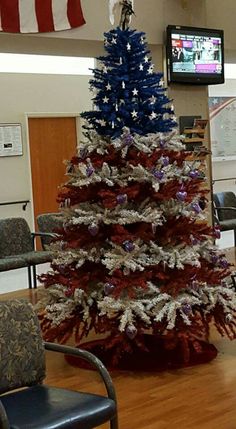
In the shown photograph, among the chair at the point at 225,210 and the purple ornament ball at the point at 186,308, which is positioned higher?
the chair at the point at 225,210

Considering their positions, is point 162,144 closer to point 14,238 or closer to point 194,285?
point 194,285

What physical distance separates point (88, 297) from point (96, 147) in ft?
3.26

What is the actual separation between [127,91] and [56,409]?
2516mm

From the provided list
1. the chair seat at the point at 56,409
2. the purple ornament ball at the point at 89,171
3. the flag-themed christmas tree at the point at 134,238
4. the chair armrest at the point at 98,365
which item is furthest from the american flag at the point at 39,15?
the chair seat at the point at 56,409

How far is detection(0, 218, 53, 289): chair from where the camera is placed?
6797 mm

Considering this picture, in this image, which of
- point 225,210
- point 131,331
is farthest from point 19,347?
point 225,210

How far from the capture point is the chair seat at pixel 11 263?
21.4 ft

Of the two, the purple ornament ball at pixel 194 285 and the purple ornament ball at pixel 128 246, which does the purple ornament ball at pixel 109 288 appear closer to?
the purple ornament ball at pixel 128 246

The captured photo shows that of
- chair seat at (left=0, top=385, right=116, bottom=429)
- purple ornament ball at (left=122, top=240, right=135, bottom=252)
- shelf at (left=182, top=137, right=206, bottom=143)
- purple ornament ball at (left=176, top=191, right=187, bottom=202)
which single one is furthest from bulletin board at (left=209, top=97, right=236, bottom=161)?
chair seat at (left=0, top=385, right=116, bottom=429)

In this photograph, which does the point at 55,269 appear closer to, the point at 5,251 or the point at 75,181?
the point at 75,181

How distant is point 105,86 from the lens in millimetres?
4758

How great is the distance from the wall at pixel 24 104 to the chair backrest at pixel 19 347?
660 cm

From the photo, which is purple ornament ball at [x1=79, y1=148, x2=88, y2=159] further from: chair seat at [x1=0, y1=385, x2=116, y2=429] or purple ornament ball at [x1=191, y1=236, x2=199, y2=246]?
chair seat at [x1=0, y1=385, x2=116, y2=429]

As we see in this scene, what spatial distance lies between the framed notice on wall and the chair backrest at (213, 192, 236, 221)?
2.78 meters
